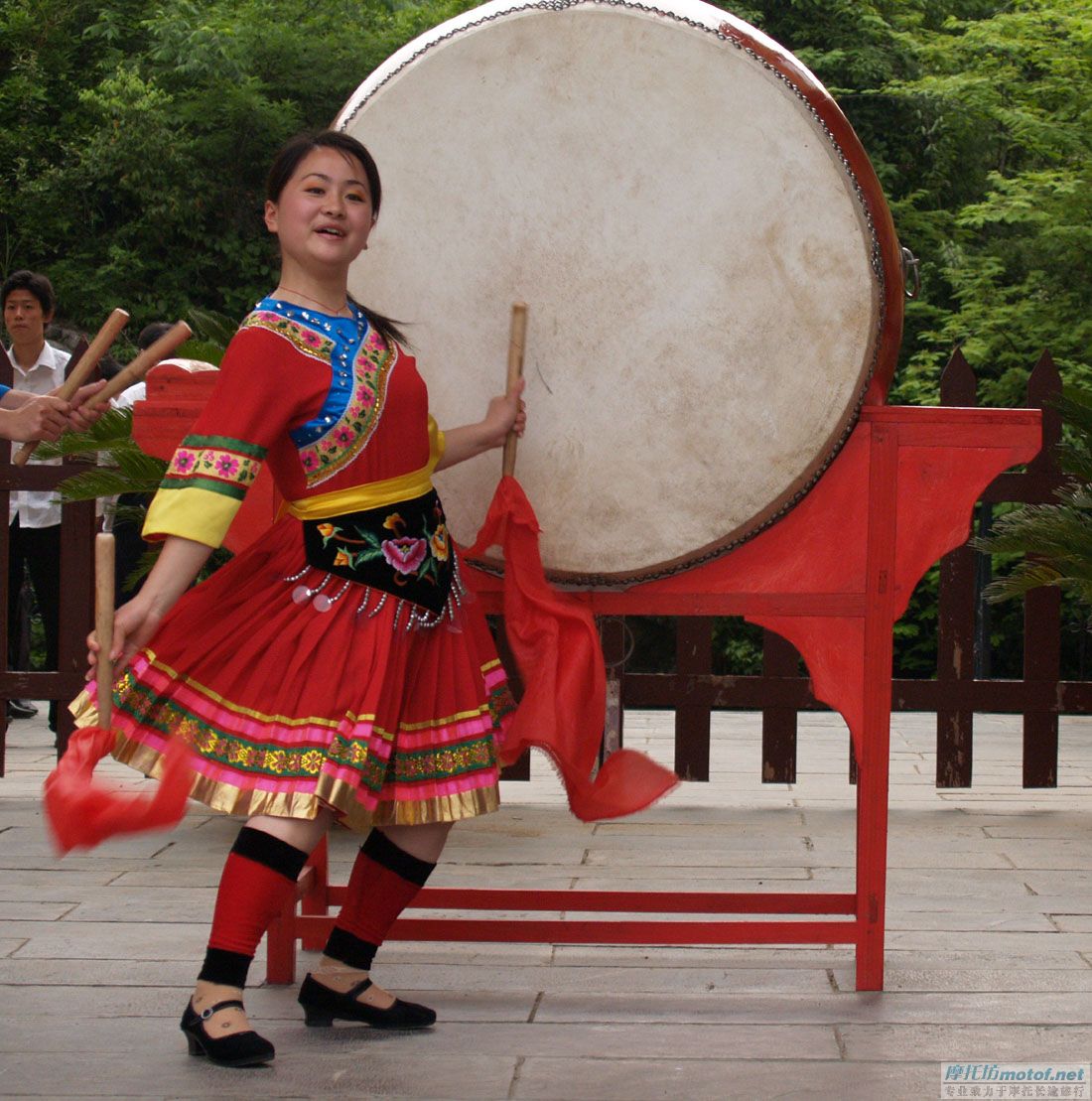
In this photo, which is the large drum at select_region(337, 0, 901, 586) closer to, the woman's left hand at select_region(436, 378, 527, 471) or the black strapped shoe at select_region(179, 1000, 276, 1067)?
the woman's left hand at select_region(436, 378, 527, 471)

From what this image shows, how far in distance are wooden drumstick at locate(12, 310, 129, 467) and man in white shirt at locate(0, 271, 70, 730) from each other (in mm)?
2734

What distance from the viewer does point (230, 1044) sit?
2297 millimetres

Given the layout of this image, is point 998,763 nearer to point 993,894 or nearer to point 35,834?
point 993,894

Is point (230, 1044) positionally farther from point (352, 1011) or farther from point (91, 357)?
point (91, 357)

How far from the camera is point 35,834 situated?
4.22 m

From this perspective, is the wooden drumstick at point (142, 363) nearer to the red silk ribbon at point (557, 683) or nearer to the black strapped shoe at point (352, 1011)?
the red silk ribbon at point (557, 683)

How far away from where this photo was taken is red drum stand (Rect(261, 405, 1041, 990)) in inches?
109

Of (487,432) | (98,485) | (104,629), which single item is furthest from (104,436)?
(104,629)

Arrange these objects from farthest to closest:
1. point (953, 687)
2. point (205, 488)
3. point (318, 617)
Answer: point (953, 687) < point (318, 617) < point (205, 488)

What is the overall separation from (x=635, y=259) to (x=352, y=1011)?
1302 mm

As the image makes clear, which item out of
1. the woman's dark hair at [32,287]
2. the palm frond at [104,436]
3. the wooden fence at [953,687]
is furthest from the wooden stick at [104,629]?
the woman's dark hair at [32,287]

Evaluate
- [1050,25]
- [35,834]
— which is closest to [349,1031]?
[35,834]

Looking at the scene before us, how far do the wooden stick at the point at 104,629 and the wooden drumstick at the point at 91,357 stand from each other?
44 centimetres

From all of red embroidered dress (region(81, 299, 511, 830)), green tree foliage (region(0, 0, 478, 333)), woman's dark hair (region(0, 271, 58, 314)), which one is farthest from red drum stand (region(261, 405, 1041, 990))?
green tree foliage (region(0, 0, 478, 333))
